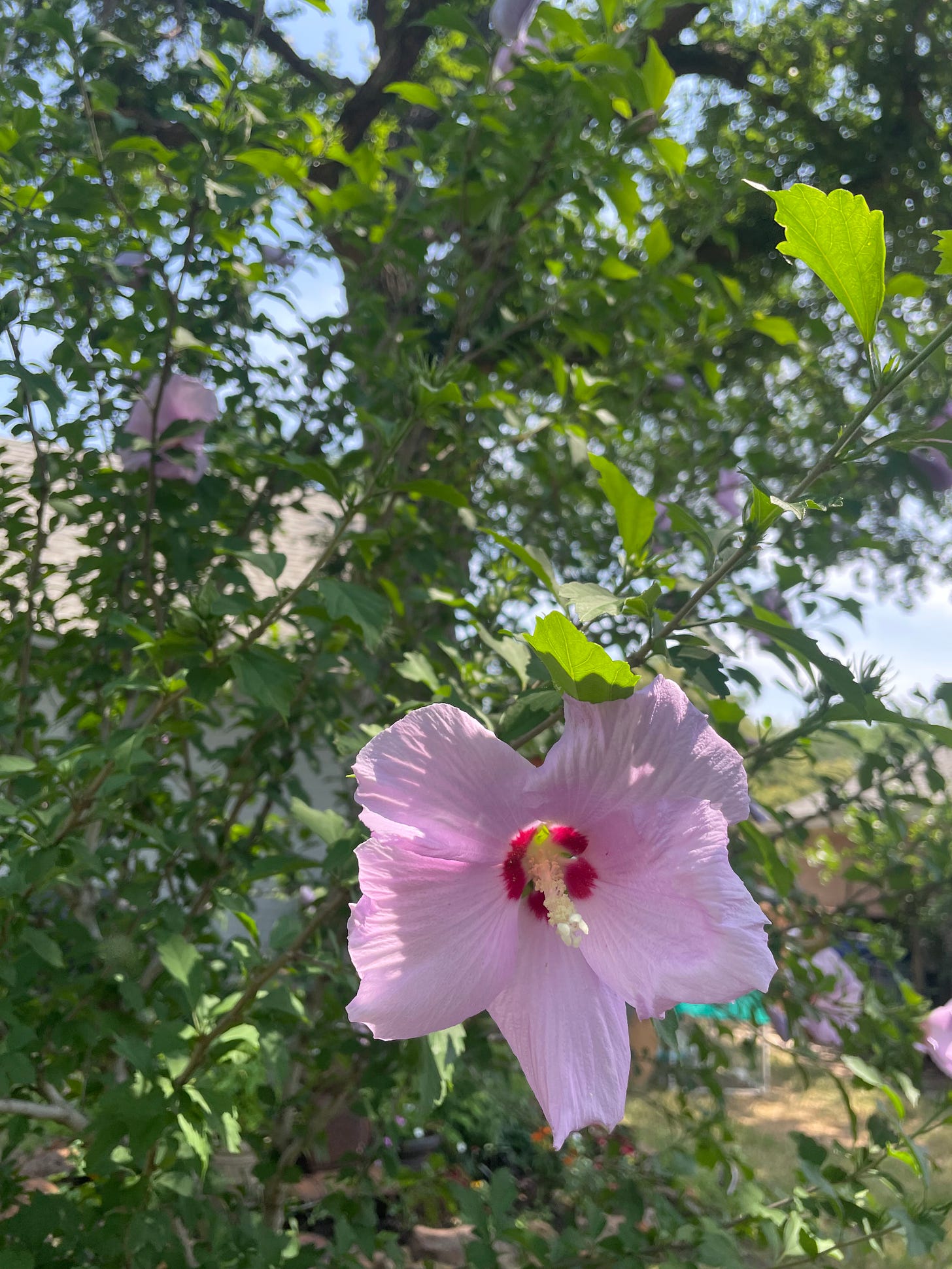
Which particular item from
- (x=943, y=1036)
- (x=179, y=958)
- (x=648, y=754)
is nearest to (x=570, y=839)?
(x=648, y=754)

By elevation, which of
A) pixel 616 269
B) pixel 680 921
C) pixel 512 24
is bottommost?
pixel 680 921

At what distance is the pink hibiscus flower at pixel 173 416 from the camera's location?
1780 mm

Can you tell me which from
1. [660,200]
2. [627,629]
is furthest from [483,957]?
[660,200]

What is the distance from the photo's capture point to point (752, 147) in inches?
133

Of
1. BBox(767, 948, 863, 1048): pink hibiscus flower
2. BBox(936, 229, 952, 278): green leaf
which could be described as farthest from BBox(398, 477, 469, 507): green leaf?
BBox(767, 948, 863, 1048): pink hibiscus flower

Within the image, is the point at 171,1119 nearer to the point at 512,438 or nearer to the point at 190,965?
the point at 190,965

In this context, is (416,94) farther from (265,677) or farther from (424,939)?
(424,939)

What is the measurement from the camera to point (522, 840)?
81 cm

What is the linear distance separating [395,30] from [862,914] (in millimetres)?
4039

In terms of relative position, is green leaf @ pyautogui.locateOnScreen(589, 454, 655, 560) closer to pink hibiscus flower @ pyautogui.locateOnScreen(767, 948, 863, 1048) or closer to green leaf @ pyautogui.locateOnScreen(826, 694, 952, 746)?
green leaf @ pyautogui.locateOnScreen(826, 694, 952, 746)

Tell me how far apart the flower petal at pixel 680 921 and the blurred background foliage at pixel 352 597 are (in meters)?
0.18

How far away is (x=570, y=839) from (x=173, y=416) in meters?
1.34

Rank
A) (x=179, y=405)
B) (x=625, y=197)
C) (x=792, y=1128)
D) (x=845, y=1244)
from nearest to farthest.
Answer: (x=845, y=1244)
(x=179, y=405)
(x=625, y=197)
(x=792, y=1128)

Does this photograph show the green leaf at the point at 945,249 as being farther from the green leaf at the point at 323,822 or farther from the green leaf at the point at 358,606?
the green leaf at the point at 323,822
